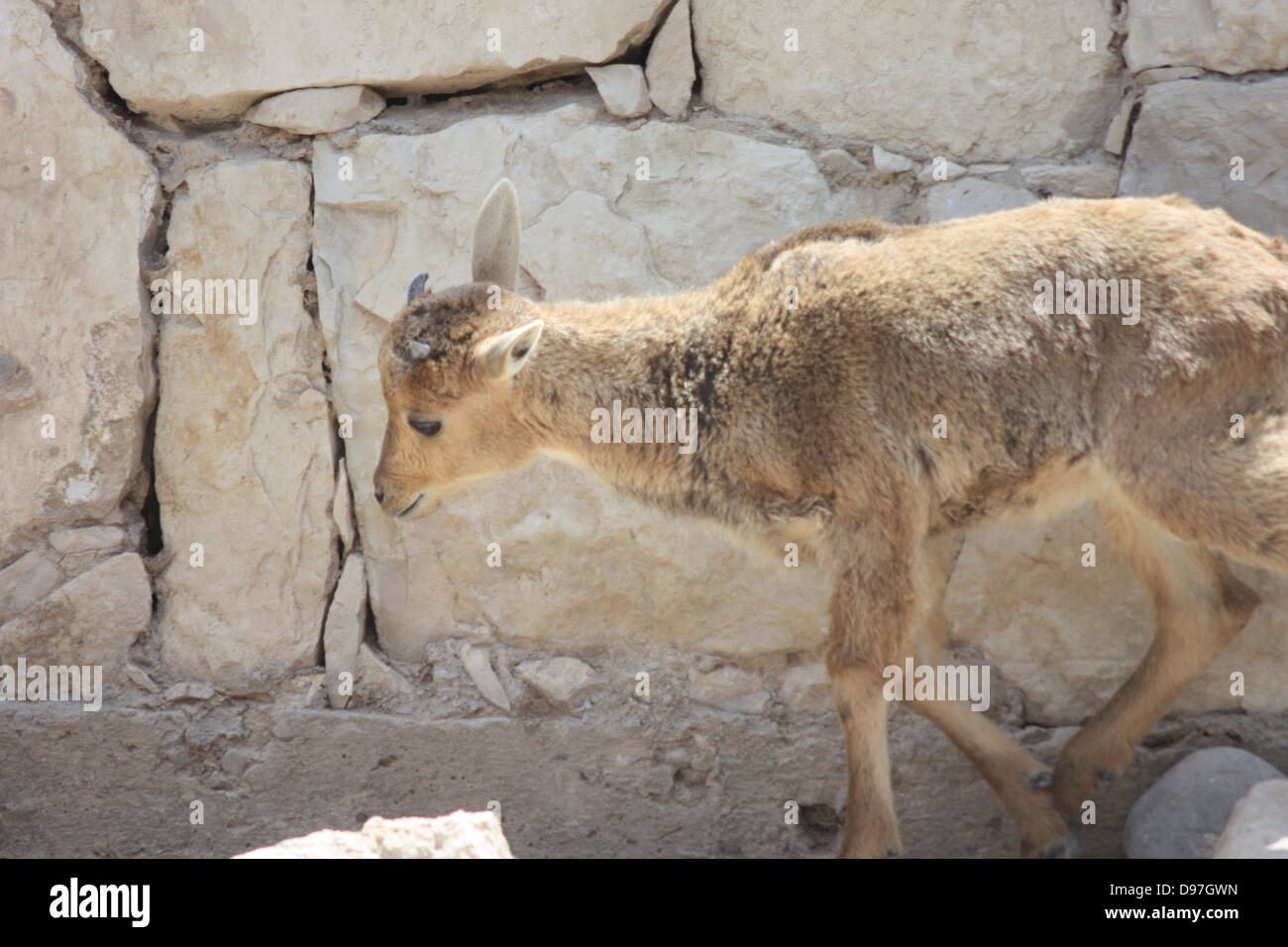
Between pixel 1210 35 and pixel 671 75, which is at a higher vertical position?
pixel 1210 35

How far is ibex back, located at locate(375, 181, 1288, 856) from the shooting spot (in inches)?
196

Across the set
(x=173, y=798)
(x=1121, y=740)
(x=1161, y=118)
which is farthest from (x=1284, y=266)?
(x=173, y=798)

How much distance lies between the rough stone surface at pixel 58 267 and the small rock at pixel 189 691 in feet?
3.51

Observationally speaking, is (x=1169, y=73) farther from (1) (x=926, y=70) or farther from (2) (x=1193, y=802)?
(2) (x=1193, y=802)

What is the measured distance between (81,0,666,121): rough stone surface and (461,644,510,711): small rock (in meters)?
2.70

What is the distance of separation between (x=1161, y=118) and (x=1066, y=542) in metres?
1.92

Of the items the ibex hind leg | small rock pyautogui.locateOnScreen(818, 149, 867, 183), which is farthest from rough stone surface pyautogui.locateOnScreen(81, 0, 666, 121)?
the ibex hind leg

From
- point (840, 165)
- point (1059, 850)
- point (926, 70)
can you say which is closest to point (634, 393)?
point (840, 165)

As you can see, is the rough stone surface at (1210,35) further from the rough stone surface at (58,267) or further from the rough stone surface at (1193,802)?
the rough stone surface at (58,267)

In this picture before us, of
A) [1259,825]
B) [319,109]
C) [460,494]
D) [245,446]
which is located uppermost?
[319,109]

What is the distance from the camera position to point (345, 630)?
6.29 metres

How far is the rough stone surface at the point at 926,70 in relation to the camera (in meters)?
5.95

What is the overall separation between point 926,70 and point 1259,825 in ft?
11.4
